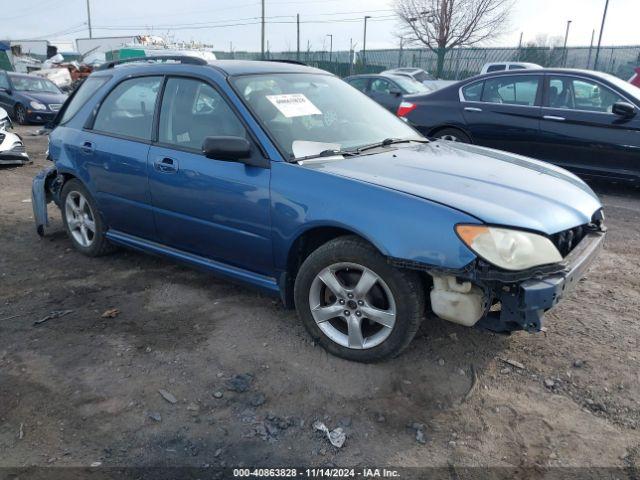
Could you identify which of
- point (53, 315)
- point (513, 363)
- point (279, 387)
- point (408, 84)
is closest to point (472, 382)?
point (513, 363)

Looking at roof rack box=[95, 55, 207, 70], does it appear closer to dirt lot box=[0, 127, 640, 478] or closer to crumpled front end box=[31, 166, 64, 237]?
crumpled front end box=[31, 166, 64, 237]

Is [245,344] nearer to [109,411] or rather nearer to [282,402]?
[282,402]

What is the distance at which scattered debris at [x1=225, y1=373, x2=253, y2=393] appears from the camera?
2826mm

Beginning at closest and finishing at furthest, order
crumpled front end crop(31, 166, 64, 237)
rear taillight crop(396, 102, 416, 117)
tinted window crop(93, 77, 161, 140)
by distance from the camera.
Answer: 1. tinted window crop(93, 77, 161, 140)
2. crumpled front end crop(31, 166, 64, 237)
3. rear taillight crop(396, 102, 416, 117)

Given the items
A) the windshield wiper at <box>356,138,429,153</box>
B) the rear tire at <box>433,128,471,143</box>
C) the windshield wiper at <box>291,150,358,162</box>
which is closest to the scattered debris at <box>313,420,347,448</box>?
the windshield wiper at <box>291,150,358,162</box>

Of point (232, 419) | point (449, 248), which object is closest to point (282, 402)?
point (232, 419)

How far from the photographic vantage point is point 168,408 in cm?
268

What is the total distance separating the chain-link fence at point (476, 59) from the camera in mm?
24000

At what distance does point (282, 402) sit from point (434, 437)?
2.56ft

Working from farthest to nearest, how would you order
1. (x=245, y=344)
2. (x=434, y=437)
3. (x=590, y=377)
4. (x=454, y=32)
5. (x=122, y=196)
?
(x=454, y=32), (x=122, y=196), (x=245, y=344), (x=590, y=377), (x=434, y=437)

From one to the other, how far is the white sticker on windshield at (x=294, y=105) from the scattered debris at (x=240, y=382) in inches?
65.7

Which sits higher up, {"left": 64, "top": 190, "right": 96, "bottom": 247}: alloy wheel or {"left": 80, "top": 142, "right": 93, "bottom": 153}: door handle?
{"left": 80, "top": 142, "right": 93, "bottom": 153}: door handle

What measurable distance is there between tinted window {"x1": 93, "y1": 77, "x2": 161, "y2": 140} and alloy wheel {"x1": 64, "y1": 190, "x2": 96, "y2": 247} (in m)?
0.73

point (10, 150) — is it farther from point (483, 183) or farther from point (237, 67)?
point (483, 183)
